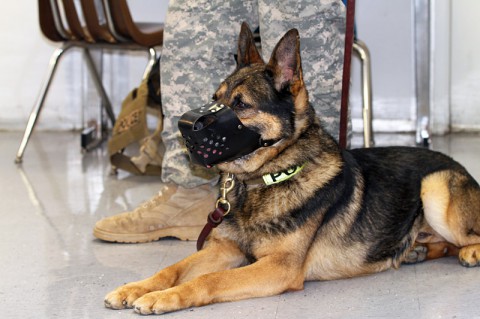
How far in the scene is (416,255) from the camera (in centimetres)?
269

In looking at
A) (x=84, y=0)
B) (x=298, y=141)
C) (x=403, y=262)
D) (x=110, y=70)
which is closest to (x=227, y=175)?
(x=298, y=141)

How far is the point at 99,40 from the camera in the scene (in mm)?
4402

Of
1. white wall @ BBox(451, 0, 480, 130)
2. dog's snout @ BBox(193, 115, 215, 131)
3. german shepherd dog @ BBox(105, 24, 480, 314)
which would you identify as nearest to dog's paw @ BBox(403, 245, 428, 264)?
german shepherd dog @ BBox(105, 24, 480, 314)

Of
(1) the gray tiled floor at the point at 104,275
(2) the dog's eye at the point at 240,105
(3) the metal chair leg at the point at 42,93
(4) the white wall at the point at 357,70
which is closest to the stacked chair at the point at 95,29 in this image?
(3) the metal chair leg at the point at 42,93

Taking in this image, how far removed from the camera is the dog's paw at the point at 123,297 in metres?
2.27

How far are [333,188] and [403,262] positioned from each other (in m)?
0.42

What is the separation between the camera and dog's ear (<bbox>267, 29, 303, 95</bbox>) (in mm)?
2322

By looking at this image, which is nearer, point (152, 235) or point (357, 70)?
point (152, 235)

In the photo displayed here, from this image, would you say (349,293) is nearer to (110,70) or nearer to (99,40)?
(99,40)

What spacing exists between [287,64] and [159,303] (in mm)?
811

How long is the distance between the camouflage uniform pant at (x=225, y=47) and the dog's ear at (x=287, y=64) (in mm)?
444

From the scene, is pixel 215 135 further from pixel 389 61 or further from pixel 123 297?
pixel 389 61

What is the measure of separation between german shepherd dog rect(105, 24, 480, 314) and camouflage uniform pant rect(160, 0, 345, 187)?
28cm

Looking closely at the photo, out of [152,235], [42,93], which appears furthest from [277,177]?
[42,93]
